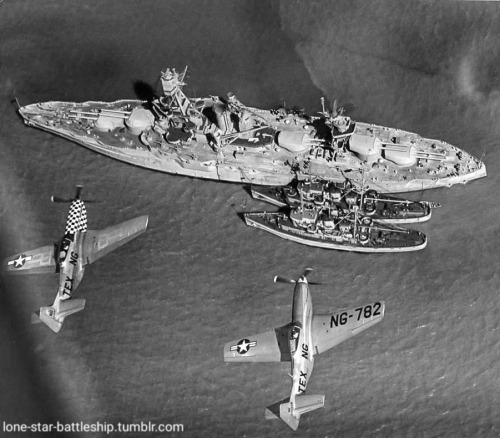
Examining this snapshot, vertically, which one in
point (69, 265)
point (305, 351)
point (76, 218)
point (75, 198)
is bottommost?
point (305, 351)

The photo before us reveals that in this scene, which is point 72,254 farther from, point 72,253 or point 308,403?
point 308,403

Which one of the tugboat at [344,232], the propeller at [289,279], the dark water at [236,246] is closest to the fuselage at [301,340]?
the propeller at [289,279]

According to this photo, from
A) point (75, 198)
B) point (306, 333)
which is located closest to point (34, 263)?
point (75, 198)

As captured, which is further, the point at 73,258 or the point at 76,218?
the point at 76,218

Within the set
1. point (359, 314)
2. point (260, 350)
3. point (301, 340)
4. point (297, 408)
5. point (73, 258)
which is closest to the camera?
point (297, 408)

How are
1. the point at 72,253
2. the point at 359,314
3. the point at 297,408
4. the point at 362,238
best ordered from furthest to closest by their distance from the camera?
the point at 362,238 → the point at 72,253 → the point at 359,314 → the point at 297,408

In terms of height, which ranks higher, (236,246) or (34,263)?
(236,246)

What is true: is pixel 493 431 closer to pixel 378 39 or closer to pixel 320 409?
pixel 320 409
